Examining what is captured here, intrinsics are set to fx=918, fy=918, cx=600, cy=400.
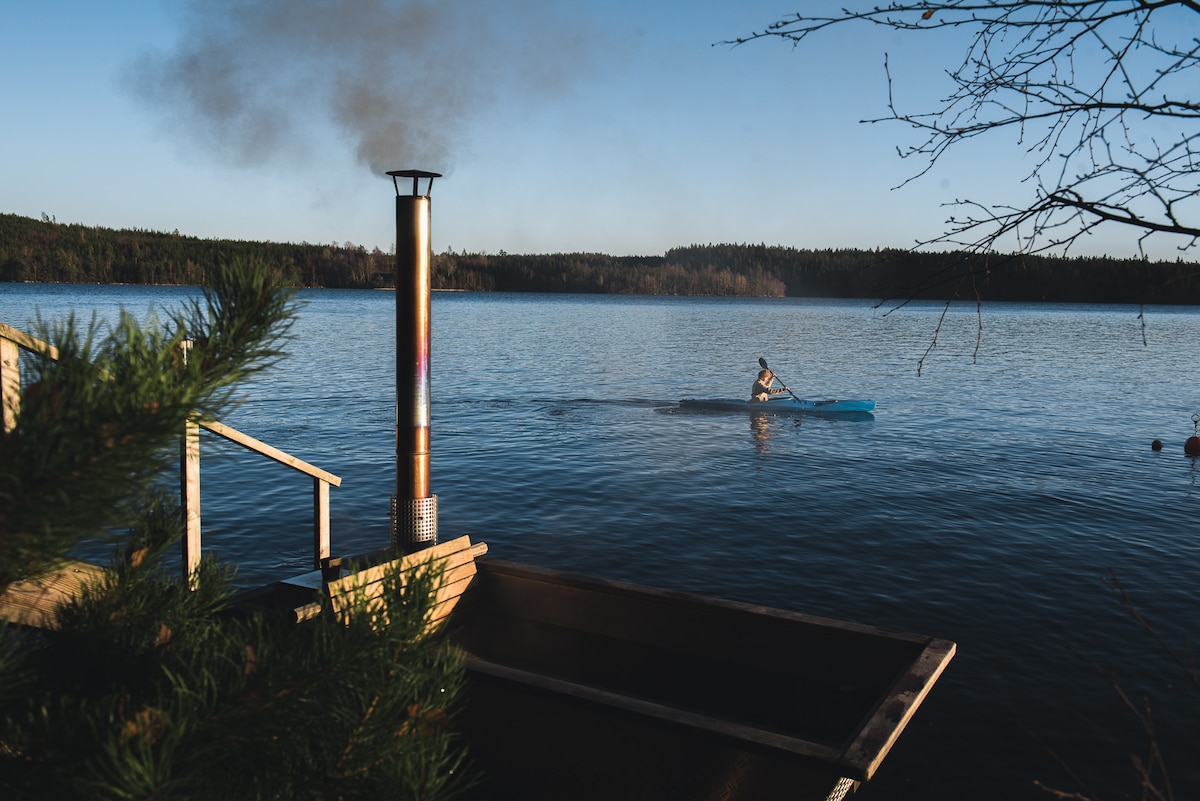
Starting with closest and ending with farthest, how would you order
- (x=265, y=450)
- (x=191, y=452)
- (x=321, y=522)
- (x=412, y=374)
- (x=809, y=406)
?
1. (x=191, y=452)
2. (x=265, y=450)
3. (x=412, y=374)
4. (x=321, y=522)
5. (x=809, y=406)

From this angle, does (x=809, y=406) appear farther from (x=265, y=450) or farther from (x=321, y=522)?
(x=265, y=450)

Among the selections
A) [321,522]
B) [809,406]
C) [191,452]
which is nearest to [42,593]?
[191,452]

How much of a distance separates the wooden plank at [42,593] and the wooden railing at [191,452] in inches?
11.4

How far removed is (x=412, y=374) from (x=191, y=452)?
631 cm

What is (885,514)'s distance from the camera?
57.3 feet

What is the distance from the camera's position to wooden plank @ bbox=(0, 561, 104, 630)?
6.71ft

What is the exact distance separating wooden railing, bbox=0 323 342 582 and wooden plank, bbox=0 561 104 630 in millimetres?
289

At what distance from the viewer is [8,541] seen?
169cm

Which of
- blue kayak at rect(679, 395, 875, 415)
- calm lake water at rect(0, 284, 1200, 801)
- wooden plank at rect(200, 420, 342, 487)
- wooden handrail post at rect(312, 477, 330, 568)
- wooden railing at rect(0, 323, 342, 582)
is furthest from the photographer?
blue kayak at rect(679, 395, 875, 415)

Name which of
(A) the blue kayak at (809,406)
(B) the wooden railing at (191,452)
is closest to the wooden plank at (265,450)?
(B) the wooden railing at (191,452)

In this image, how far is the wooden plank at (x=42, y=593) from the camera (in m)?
2.04

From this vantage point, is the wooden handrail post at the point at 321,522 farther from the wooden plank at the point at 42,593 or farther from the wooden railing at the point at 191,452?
the wooden plank at the point at 42,593

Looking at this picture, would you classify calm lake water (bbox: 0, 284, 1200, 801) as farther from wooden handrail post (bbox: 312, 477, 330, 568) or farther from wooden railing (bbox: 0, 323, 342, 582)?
wooden handrail post (bbox: 312, 477, 330, 568)

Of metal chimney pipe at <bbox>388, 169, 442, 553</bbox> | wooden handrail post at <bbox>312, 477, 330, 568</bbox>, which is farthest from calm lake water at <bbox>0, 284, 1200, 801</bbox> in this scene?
metal chimney pipe at <bbox>388, 169, 442, 553</bbox>
